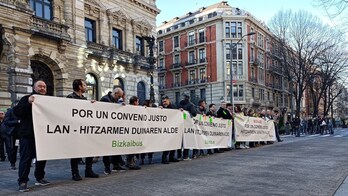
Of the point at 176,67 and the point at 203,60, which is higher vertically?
the point at 203,60

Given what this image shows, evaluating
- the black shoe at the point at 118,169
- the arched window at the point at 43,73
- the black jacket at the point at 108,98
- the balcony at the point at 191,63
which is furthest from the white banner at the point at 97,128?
the balcony at the point at 191,63

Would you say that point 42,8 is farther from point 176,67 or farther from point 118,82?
point 176,67

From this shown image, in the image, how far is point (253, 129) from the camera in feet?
50.9

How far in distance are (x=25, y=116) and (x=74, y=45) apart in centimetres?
1813

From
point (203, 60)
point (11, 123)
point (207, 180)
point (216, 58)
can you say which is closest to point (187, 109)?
point (207, 180)

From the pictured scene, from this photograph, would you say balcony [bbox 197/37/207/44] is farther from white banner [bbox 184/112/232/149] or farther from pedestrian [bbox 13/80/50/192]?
pedestrian [bbox 13/80/50/192]

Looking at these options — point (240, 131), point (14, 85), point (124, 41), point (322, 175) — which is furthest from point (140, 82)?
point (322, 175)

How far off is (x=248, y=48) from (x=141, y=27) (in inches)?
1273

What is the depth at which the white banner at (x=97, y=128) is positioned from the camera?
6336 mm

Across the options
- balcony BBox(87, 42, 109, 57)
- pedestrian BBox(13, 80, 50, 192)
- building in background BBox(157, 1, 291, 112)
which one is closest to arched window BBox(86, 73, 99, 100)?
balcony BBox(87, 42, 109, 57)

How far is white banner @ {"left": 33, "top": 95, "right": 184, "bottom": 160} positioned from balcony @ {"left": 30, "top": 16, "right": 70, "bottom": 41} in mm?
13028

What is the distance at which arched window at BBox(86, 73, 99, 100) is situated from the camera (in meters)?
26.1

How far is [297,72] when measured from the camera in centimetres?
4044

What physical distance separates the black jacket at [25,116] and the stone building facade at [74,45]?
12643 millimetres
